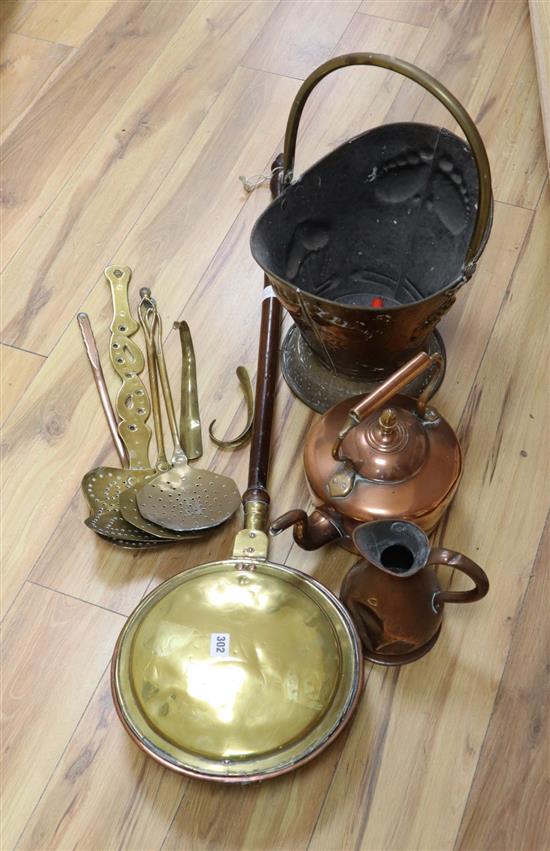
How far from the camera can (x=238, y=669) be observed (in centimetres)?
126

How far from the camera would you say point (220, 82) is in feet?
6.82

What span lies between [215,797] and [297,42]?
1698 millimetres

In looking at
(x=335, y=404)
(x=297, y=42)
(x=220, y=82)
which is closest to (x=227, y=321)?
(x=335, y=404)

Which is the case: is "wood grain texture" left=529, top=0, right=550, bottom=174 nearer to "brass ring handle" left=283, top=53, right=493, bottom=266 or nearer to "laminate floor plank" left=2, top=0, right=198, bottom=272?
"brass ring handle" left=283, top=53, right=493, bottom=266

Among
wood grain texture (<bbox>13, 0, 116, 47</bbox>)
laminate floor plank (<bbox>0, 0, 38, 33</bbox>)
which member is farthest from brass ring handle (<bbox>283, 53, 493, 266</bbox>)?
laminate floor plank (<bbox>0, 0, 38, 33</bbox>)

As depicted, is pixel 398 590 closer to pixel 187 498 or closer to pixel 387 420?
pixel 387 420

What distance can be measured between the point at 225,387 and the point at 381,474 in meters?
0.43

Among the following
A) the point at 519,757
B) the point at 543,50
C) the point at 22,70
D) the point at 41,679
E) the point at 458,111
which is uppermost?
the point at 458,111

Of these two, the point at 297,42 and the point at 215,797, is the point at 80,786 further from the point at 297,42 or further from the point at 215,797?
the point at 297,42

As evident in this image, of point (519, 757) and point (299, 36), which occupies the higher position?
point (299, 36)

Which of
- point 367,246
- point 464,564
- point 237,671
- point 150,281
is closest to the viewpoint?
point 464,564

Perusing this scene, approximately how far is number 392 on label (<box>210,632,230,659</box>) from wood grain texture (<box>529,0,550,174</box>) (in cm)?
122

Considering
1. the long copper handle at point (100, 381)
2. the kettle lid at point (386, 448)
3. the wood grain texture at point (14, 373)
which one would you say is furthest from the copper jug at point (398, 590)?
the wood grain texture at point (14, 373)

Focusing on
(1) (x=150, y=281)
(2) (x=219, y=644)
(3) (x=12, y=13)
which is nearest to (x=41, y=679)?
(2) (x=219, y=644)
